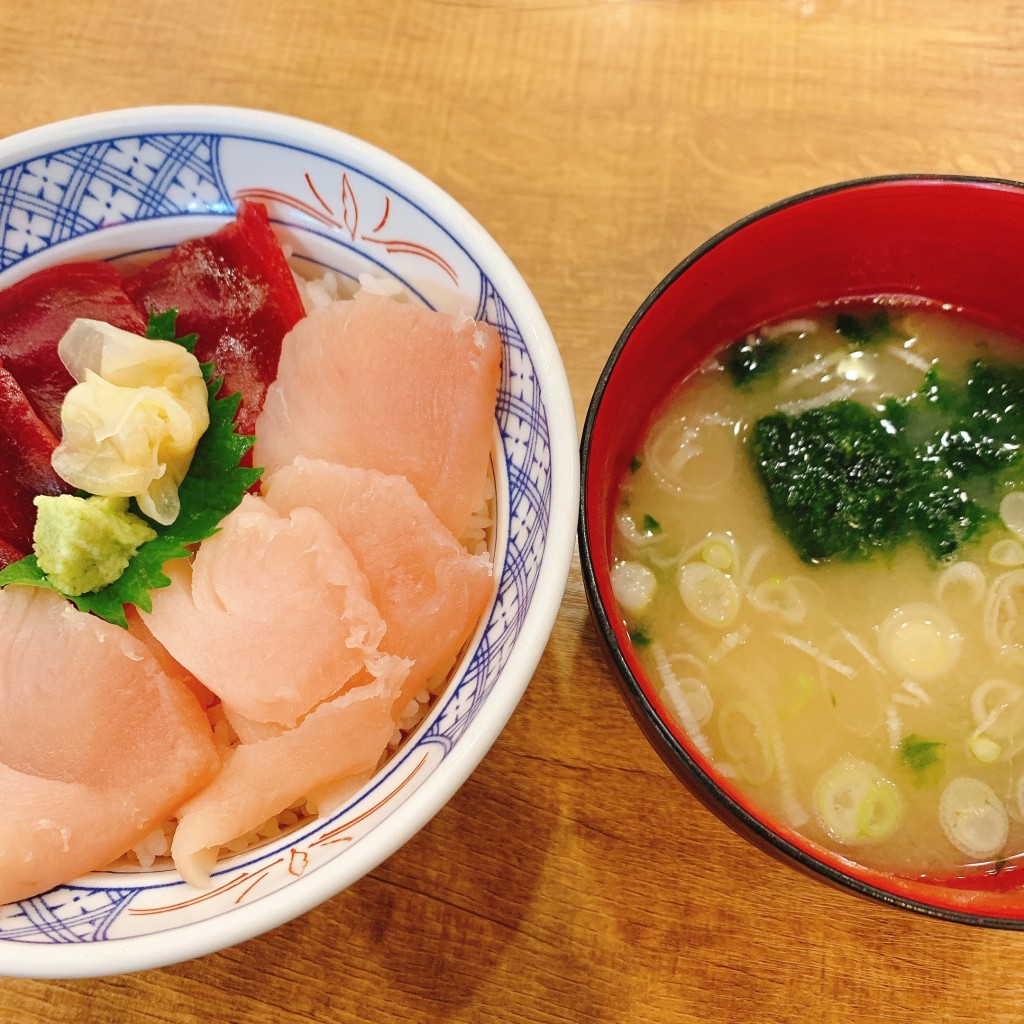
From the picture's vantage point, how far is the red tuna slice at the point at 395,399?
1203 mm

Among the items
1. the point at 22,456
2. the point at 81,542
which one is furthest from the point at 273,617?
the point at 22,456

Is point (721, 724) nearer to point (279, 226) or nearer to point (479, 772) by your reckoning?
point (479, 772)

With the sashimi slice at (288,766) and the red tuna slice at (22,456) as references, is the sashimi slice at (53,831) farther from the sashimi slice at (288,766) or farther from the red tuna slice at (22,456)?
the red tuna slice at (22,456)

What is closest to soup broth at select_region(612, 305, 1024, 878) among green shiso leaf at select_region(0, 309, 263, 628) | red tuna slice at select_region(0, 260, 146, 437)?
green shiso leaf at select_region(0, 309, 263, 628)

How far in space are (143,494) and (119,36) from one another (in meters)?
1.28

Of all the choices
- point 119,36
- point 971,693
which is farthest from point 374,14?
point 971,693

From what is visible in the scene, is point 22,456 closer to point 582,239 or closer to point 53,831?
point 53,831

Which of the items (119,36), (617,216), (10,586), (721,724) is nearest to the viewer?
(10,586)

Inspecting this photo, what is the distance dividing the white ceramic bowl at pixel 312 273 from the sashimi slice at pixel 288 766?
0.05m

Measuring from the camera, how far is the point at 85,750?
1083 mm

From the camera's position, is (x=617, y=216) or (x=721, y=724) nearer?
(x=721, y=724)

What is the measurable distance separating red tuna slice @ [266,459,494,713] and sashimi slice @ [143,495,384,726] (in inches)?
1.2

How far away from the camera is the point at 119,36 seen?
6.19ft

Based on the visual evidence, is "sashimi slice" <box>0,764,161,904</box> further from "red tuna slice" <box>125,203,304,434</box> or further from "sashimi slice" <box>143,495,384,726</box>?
"red tuna slice" <box>125,203,304,434</box>
